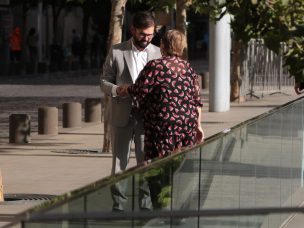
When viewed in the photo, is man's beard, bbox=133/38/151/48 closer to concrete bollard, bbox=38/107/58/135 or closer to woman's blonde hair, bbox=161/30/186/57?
woman's blonde hair, bbox=161/30/186/57

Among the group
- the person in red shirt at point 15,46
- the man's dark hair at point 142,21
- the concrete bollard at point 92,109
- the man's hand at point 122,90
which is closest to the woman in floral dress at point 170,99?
the man's hand at point 122,90

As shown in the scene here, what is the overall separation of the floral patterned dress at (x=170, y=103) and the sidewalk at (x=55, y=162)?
2.22 m

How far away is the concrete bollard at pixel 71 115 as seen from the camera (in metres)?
24.0

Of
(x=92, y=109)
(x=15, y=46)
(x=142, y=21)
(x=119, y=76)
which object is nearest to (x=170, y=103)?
(x=142, y=21)

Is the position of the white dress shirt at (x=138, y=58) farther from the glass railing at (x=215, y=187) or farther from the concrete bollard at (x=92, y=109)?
the concrete bollard at (x=92, y=109)

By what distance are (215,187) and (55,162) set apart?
9325mm

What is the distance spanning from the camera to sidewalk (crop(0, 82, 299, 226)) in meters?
14.1

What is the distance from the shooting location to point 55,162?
17.3 meters

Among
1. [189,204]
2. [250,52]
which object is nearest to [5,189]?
[189,204]

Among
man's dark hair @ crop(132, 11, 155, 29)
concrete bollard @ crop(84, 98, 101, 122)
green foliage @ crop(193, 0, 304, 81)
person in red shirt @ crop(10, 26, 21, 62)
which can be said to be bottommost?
person in red shirt @ crop(10, 26, 21, 62)

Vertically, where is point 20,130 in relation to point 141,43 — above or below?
below

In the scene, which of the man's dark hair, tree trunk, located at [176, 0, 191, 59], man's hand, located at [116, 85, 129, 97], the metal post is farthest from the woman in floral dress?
the metal post

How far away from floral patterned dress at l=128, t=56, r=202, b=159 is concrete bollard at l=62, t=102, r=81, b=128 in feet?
45.6

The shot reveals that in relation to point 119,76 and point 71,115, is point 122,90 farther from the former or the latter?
point 71,115
